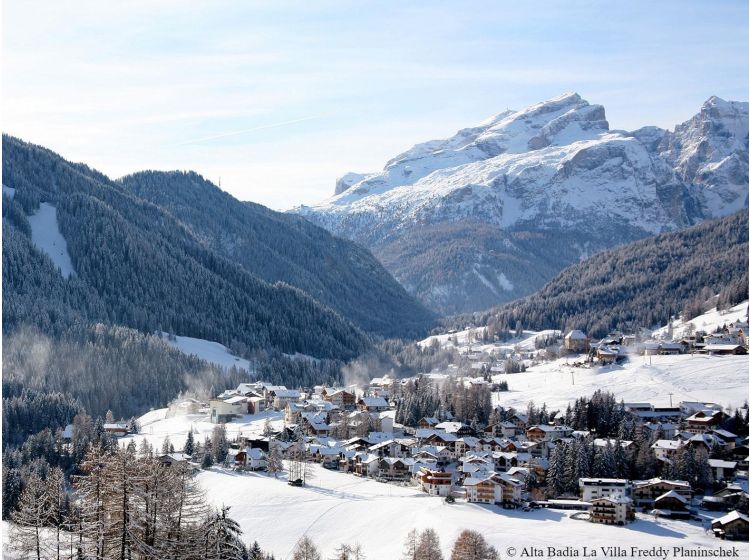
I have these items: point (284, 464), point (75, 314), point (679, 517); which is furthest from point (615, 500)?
point (75, 314)

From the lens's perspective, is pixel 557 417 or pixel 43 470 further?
pixel 557 417

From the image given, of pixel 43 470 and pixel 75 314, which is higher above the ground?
pixel 75 314

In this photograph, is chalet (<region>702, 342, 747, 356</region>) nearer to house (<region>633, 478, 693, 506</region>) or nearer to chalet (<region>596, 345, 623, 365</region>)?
chalet (<region>596, 345, 623, 365</region>)

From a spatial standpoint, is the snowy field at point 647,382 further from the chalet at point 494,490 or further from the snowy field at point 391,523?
the snowy field at point 391,523

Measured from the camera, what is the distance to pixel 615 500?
265 feet

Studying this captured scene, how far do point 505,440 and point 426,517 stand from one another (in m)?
30.1

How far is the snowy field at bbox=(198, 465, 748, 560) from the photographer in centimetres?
7444

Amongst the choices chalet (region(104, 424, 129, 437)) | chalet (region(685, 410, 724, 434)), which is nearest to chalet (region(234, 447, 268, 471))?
Answer: chalet (region(104, 424, 129, 437))

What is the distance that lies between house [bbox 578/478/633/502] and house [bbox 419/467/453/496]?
10.8 m

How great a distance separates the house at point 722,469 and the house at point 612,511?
1686cm

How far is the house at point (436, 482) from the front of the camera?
89.7 m

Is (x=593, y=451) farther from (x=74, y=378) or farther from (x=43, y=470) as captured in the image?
(x=74, y=378)

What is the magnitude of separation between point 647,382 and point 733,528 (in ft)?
194

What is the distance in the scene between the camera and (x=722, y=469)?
313ft
